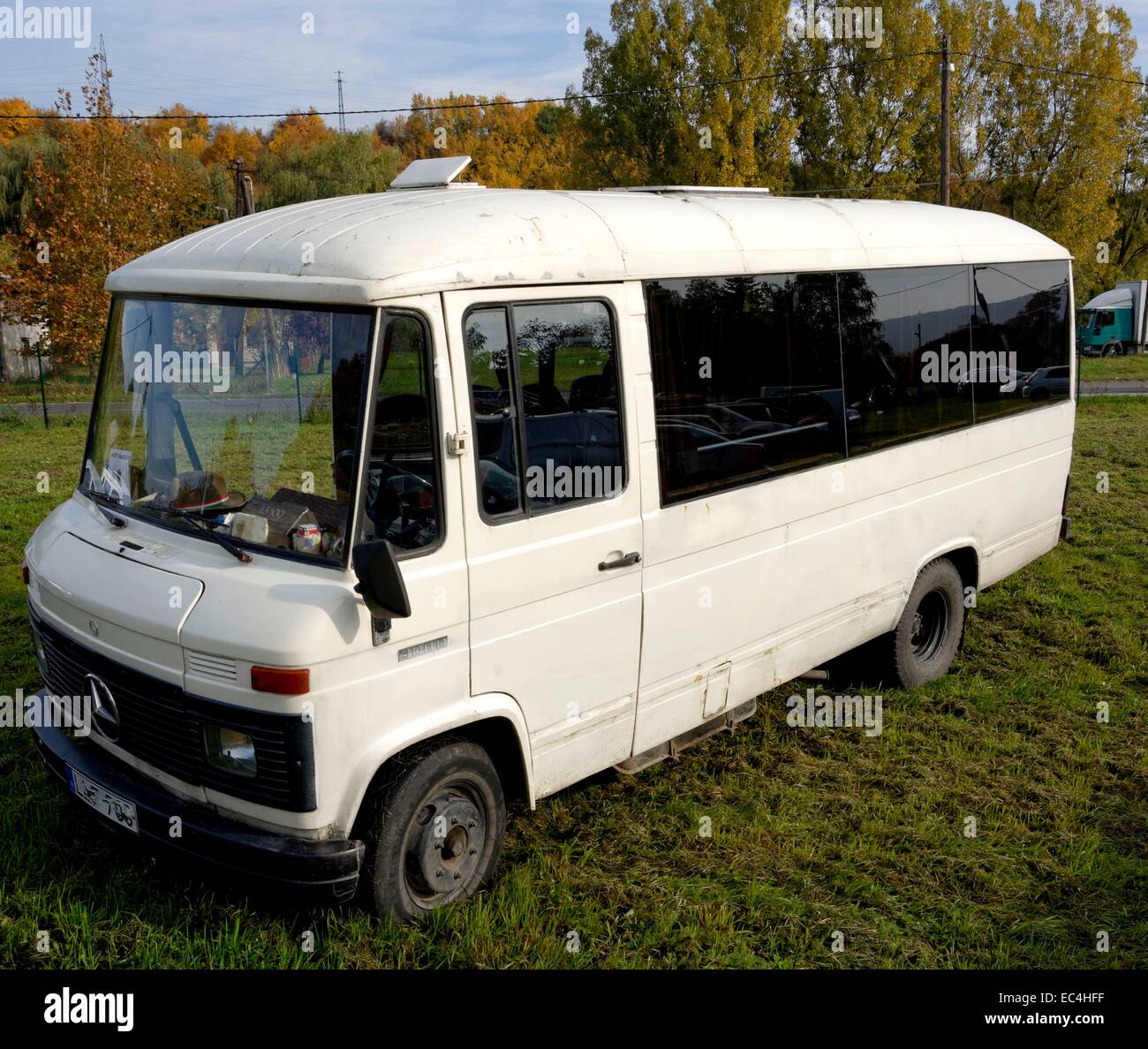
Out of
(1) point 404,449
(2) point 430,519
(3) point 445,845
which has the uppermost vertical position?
(1) point 404,449

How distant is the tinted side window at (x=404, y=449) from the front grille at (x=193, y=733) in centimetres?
74

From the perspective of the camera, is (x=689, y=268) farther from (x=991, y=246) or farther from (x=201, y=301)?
(x=991, y=246)

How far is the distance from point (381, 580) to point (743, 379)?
2.51 metres

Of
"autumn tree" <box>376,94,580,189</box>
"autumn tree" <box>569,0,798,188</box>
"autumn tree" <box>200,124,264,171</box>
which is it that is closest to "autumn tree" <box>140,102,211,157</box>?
"autumn tree" <box>200,124,264,171</box>

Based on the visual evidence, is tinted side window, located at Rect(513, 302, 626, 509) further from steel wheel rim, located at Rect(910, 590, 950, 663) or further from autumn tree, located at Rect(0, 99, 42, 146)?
autumn tree, located at Rect(0, 99, 42, 146)

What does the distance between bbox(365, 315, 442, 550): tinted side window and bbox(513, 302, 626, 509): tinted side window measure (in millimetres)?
474

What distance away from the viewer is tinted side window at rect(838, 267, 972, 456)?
624cm

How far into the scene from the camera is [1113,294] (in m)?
36.2

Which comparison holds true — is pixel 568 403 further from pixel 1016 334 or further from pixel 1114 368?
pixel 1114 368

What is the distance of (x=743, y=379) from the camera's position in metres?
5.46

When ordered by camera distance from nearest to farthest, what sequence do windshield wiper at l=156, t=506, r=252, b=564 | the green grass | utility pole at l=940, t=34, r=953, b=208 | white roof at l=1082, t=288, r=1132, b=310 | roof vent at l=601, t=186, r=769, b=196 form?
1. windshield wiper at l=156, t=506, r=252, b=564
2. roof vent at l=601, t=186, r=769, b=196
3. utility pole at l=940, t=34, r=953, b=208
4. the green grass
5. white roof at l=1082, t=288, r=1132, b=310

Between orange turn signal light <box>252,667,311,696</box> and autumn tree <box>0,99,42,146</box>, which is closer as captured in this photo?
orange turn signal light <box>252,667,311,696</box>

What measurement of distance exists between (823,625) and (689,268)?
2.11 metres

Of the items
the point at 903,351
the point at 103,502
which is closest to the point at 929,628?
the point at 903,351
